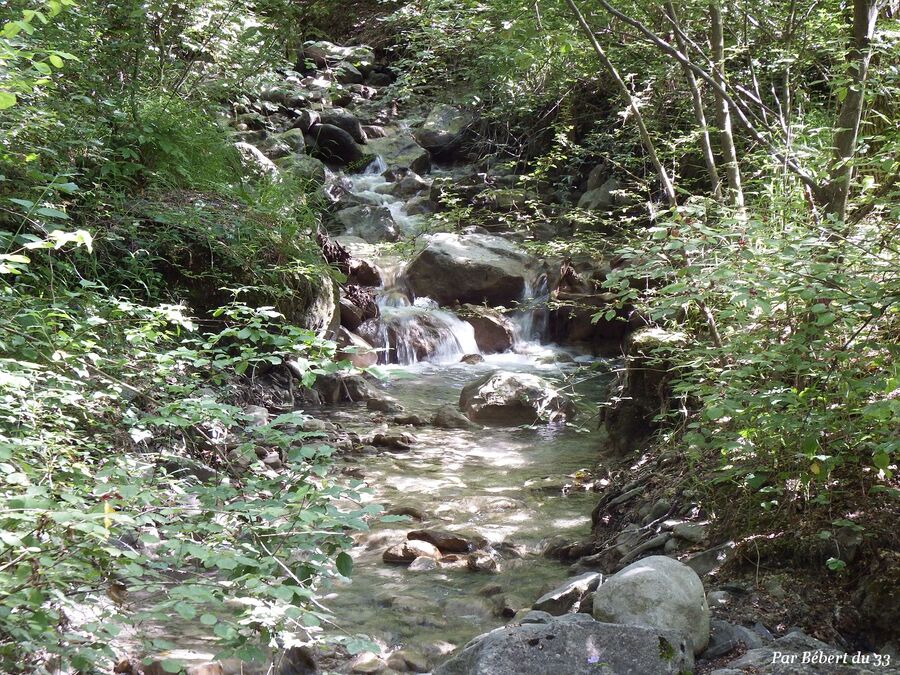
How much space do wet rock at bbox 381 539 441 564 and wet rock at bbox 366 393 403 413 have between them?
3339mm

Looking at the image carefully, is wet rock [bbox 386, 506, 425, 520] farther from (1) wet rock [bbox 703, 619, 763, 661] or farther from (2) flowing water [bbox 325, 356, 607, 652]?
(1) wet rock [bbox 703, 619, 763, 661]

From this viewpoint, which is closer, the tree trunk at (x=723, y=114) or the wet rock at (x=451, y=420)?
the tree trunk at (x=723, y=114)

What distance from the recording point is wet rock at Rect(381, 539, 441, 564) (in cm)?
450

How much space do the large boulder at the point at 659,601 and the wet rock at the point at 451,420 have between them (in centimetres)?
455

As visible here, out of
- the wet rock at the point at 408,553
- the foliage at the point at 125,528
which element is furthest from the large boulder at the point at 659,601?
the wet rock at the point at 408,553

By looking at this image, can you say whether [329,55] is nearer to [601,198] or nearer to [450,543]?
[601,198]

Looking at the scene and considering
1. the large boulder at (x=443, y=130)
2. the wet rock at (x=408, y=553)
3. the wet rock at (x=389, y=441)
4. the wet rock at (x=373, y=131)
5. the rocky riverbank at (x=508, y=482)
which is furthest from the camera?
the wet rock at (x=373, y=131)

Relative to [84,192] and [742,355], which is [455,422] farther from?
[742,355]

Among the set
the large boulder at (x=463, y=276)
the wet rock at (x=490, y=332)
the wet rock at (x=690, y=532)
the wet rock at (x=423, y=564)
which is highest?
the large boulder at (x=463, y=276)

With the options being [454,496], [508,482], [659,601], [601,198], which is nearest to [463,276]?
[601,198]

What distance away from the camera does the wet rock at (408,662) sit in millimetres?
3334

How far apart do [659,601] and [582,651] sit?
43 centimetres

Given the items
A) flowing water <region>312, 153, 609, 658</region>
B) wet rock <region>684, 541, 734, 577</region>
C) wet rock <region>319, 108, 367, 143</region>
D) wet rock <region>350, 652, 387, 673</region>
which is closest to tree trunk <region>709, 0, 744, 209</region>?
flowing water <region>312, 153, 609, 658</region>

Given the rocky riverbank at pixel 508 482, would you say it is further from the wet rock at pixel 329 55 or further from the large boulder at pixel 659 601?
the wet rock at pixel 329 55
